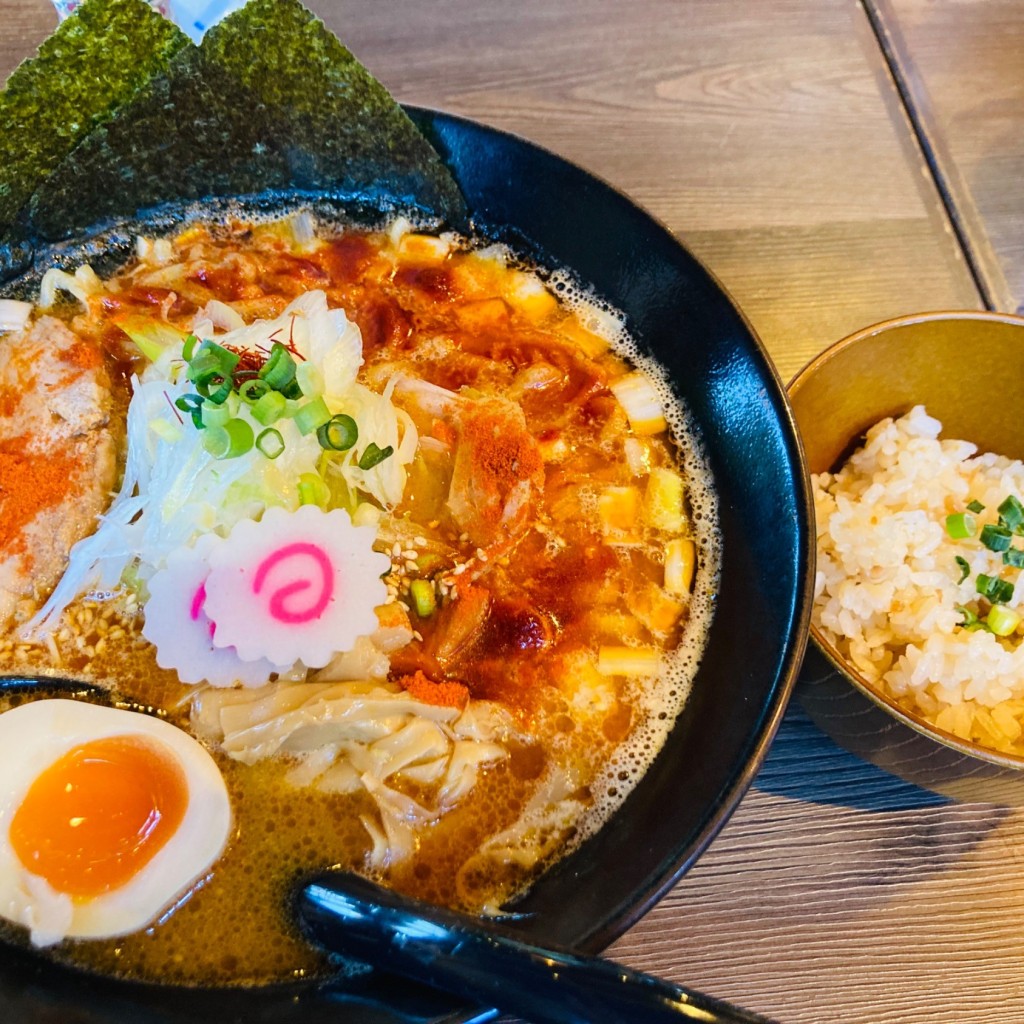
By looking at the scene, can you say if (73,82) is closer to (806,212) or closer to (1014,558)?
(806,212)

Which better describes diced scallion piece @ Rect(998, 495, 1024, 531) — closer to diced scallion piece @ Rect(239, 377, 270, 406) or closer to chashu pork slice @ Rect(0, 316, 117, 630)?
diced scallion piece @ Rect(239, 377, 270, 406)

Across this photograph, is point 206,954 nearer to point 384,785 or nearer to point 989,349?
point 384,785

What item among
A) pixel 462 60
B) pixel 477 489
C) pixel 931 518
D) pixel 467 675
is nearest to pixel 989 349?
pixel 931 518

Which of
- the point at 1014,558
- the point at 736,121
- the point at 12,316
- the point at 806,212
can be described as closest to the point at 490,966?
the point at 1014,558

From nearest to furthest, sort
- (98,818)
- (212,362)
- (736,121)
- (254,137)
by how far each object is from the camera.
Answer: (98,818)
(212,362)
(254,137)
(736,121)

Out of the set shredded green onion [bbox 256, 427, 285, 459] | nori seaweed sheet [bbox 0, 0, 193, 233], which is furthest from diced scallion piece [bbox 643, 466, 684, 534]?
nori seaweed sheet [bbox 0, 0, 193, 233]

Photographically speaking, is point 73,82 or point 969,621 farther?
point 73,82
